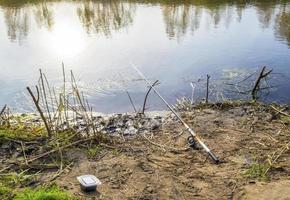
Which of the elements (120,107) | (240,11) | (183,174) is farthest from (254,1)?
(183,174)

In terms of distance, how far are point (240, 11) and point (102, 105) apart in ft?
34.6

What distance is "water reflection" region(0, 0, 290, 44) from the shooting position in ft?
49.6

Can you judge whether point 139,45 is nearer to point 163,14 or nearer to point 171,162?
point 163,14

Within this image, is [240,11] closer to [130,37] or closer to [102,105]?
[130,37]

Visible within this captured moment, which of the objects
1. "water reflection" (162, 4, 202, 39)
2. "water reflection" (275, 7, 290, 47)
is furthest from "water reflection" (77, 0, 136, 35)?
"water reflection" (275, 7, 290, 47)

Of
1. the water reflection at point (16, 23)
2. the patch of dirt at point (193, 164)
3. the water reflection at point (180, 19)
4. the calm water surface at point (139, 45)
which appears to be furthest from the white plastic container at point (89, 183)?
the water reflection at point (16, 23)

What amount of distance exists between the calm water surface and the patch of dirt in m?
2.11

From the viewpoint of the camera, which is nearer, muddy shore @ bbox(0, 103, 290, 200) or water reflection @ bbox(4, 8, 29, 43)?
muddy shore @ bbox(0, 103, 290, 200)

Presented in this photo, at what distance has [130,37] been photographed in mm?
13961

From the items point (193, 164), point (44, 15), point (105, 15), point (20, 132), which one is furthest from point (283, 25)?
point (20, 132)

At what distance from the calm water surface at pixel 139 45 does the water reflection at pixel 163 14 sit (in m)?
0.04

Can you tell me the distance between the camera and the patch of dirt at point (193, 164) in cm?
479

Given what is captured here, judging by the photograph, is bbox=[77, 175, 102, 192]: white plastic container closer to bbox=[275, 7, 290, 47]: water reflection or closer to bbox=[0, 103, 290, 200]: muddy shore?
bbox=[0, 103, 290, 200]: muddy shore

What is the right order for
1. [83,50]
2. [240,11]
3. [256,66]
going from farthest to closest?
[240,11] < [83,50] < [256,66]
